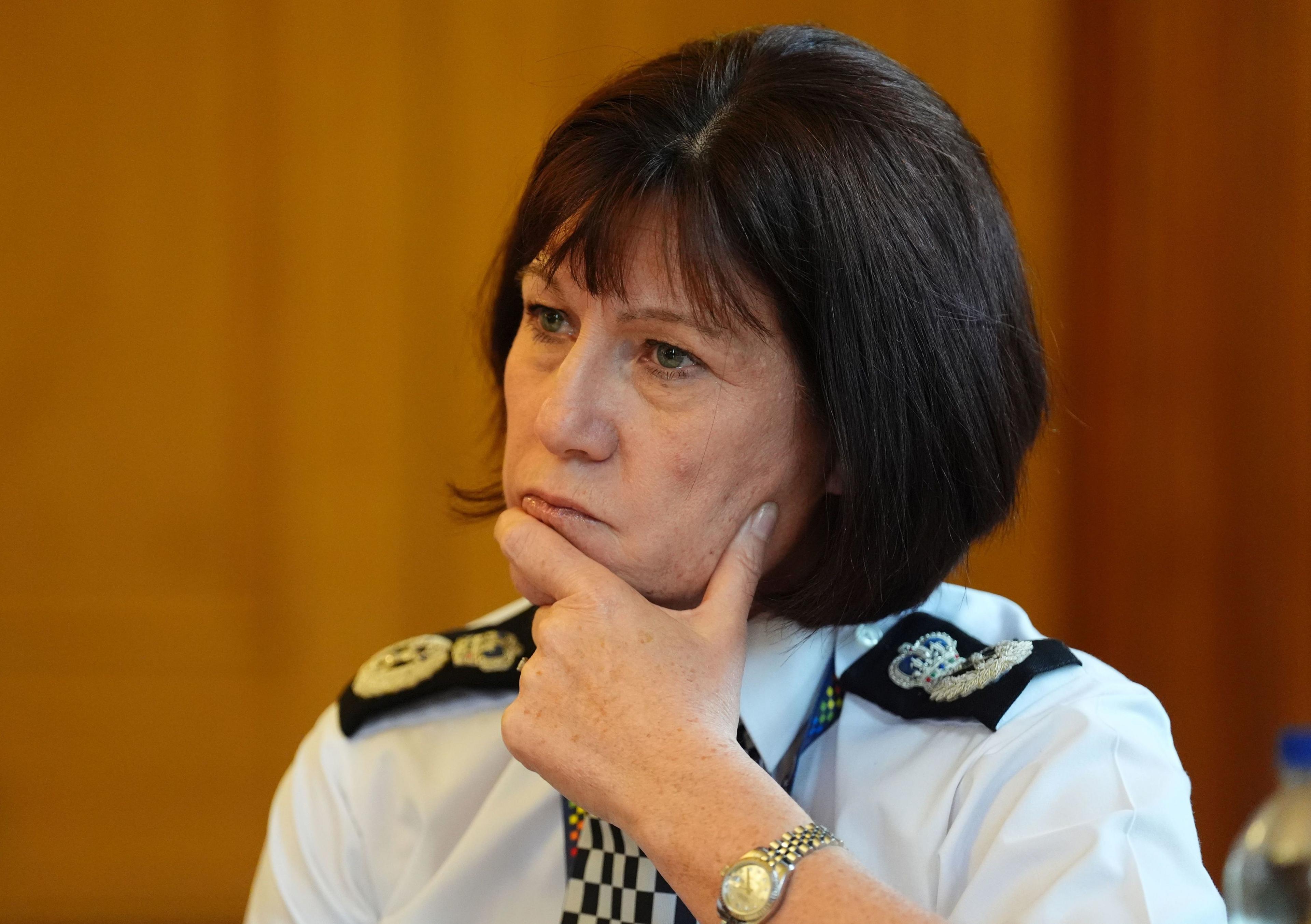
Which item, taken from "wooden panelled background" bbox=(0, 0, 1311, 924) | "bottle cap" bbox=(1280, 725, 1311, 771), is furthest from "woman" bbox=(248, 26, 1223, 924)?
"wooden panelled background" bbox=(0, 0, 1311, 924)

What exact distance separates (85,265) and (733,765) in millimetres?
1771

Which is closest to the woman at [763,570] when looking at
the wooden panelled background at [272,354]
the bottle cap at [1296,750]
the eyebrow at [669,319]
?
the eyebrow at [669,319]

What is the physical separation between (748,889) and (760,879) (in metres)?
0.01

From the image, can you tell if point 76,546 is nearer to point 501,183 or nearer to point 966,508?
point 501,183

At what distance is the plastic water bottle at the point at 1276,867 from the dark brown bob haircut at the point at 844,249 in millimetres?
354

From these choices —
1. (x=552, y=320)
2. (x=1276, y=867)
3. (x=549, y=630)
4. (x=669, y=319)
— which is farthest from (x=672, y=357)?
(x=1276, y=867)

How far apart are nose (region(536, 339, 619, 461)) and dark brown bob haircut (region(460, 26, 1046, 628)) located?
7cm

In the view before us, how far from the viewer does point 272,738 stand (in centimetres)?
223

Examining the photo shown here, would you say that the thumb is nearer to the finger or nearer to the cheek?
the finger

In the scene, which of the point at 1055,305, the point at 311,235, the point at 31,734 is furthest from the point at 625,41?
the point at 31,734

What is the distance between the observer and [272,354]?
2.20 m

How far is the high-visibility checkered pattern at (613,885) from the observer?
1.07 m

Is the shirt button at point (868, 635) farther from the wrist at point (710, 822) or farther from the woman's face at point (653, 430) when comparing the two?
the wrist at point (710, 822)

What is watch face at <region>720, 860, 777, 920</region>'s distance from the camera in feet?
2.74
